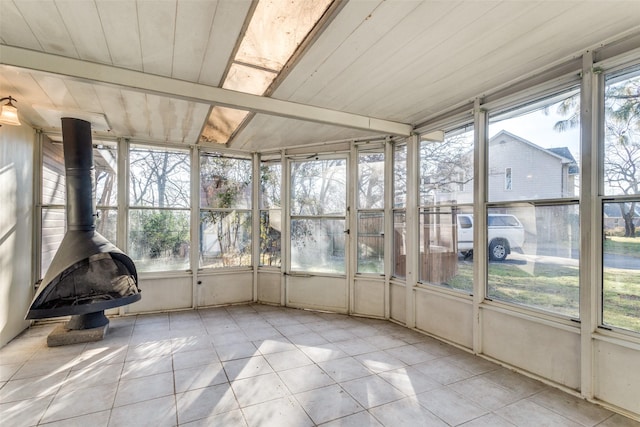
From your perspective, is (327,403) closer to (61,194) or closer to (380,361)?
(380,361)

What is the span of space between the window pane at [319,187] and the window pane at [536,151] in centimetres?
207

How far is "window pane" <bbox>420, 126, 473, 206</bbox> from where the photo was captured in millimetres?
3195

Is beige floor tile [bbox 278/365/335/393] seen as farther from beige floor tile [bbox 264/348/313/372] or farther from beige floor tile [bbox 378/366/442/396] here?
beige floor tile [bbox 378/366/442/396]

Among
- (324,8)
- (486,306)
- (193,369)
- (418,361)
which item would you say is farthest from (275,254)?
(324,8)

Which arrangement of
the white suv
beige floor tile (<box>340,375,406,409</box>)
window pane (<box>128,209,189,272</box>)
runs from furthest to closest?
window pane (<box>128,209,189,272</box>) < the white suv < beige floor tile (<box>340,375,406,409</box>)

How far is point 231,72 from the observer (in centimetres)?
256

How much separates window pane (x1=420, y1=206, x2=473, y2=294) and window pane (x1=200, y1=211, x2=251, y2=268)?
9.16ft

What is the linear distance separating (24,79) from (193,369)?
280 centimetres

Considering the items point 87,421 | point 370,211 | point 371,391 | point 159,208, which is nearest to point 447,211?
point 370,211

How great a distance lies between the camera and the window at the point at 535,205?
2387 millimetres

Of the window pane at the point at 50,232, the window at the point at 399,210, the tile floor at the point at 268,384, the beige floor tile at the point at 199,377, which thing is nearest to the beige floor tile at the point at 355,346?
the tile floor at the point at 268,384

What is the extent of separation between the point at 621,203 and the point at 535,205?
22.0 inches

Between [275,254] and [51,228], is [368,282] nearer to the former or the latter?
[275,254]

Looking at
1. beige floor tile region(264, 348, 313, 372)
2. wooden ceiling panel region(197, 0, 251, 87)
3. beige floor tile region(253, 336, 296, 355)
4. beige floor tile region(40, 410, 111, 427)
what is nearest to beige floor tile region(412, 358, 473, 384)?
beige floor tile region(264, 348, 313, 372)
